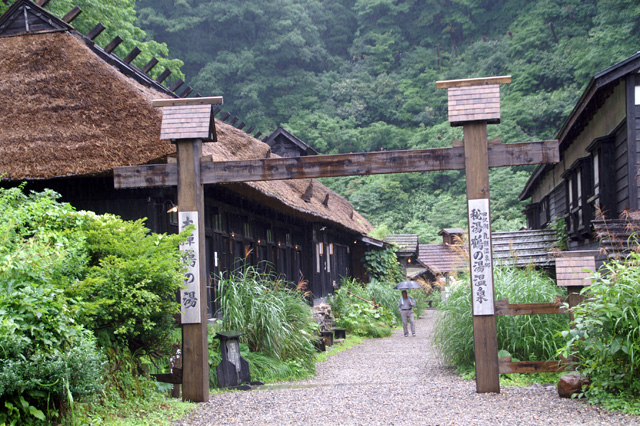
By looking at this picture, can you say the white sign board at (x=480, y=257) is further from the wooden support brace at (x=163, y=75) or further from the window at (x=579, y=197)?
the wooden support brace at (x=163, y=75)

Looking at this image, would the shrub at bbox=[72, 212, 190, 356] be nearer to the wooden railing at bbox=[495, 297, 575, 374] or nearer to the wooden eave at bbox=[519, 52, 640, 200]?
the wooden railing at bbox=[495, 297, 575, 374]

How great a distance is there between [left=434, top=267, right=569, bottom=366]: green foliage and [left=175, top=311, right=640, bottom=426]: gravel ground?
0.45 meters

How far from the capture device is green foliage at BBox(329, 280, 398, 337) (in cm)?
1542

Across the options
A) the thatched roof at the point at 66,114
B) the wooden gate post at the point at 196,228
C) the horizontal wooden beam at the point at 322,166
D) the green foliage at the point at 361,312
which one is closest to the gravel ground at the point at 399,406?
the wooden gate post at the point at 196,228

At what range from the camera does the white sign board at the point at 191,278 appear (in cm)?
648

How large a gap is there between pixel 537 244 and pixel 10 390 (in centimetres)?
1296

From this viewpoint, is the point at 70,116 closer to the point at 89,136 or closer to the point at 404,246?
the point at 89,136

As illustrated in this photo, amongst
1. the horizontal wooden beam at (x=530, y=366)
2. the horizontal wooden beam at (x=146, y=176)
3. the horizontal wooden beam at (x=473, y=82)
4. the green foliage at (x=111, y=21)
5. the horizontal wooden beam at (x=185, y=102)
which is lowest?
the horizontal wooden beam at (x=530, y=366)

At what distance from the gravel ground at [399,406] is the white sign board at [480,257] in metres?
0.96

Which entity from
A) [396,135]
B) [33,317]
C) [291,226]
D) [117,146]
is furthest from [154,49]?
[396,135]

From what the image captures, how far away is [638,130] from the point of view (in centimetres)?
1024

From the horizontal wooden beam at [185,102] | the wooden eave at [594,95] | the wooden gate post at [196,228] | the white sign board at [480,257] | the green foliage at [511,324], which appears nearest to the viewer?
the white sign board at [480,257]

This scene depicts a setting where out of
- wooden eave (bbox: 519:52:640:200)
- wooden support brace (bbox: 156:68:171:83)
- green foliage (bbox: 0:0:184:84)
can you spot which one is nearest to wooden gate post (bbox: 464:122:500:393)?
wooden eave (bbox: 519:52:640:200)

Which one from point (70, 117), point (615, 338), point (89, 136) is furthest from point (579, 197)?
Answer: point (70, 117)
